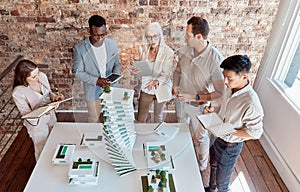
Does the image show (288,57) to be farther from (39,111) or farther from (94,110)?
(39,111)

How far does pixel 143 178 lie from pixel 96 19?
1316 mm

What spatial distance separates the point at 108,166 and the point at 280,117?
1905mm

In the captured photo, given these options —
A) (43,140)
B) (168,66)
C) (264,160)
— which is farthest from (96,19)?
(264,160)

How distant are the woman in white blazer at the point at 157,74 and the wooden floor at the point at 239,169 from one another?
0.78 meters

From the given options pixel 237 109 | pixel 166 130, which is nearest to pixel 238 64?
pixel 237 109

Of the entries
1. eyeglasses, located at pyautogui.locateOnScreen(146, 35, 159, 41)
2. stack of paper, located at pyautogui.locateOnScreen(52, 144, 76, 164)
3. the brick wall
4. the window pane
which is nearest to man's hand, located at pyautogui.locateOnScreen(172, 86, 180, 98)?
eyeglasses, located at pyautogui.locateOnScreen(146, 35, 159, 41)

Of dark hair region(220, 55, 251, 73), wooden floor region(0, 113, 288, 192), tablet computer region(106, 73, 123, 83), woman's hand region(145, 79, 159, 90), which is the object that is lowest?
wooden floor region(0, 113, 288, 192)

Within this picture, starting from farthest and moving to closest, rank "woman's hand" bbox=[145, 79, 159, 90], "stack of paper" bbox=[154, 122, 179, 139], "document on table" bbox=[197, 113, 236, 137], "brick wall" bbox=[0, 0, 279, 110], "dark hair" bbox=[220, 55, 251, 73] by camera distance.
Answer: "brick wall" bbox=[0, 0, 279, 110]
"stack of paper" bbox=[154, 122, 179, 139]
"woman's hand" bbox=[145, 79, 159, 90]
"document on table" bbox=[197, 113, 236, 137]
"dark hair" bbox=[220, 55, 251, 73]

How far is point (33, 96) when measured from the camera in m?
2.31

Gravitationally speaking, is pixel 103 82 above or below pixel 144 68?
below

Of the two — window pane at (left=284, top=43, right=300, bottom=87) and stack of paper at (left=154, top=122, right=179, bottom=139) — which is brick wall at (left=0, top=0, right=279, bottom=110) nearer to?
window pane at (left=284, top=43, right=300, bottom=87)

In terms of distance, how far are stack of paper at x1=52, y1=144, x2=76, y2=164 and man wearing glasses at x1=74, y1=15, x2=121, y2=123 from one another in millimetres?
273

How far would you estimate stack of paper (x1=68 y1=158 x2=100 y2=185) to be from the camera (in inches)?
76.6

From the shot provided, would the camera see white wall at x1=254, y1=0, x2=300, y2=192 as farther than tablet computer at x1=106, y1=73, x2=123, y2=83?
Yes
